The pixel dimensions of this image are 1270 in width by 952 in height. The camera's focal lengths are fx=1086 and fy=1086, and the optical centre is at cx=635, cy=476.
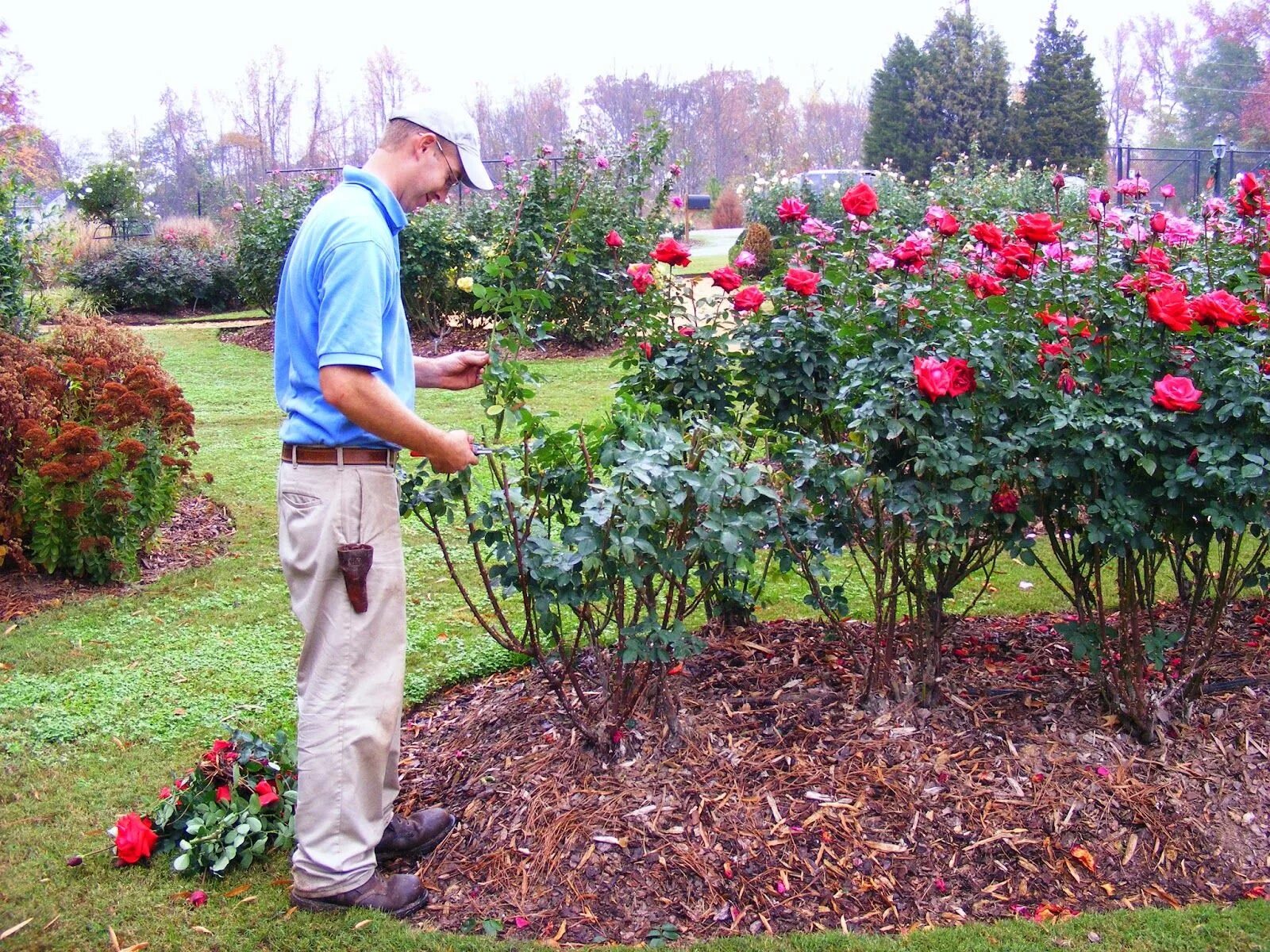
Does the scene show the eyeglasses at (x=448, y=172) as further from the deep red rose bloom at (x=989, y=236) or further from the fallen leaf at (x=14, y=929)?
the fallen leaf at (x=14, y=929)

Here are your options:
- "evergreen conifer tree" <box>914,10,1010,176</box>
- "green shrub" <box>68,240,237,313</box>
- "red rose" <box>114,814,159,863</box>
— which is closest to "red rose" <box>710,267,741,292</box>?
"red rose" <box>114,814,159,863</box>

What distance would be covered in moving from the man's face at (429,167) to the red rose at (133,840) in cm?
180

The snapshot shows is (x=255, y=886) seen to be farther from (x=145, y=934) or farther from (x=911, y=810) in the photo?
(x=911, y=810)

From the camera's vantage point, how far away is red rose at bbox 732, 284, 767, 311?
3.45 metres

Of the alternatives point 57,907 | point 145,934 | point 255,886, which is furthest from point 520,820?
point 57,907

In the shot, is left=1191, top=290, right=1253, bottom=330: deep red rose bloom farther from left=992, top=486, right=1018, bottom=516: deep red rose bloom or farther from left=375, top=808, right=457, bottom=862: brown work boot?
left=375, top=808, right=457, bottom=862: brown work boot

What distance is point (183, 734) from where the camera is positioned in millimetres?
3754

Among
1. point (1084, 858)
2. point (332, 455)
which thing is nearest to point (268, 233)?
point (332, 455)

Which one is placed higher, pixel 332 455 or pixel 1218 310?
pixel 1218 310

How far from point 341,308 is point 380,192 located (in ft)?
1.24

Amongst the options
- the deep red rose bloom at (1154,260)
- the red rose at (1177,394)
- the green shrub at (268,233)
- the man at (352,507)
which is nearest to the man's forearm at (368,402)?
the man at (352,507)

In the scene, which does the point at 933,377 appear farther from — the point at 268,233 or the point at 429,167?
the point at 268,233

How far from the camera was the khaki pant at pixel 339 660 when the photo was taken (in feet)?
8.46

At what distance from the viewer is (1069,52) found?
32344 millimetres
